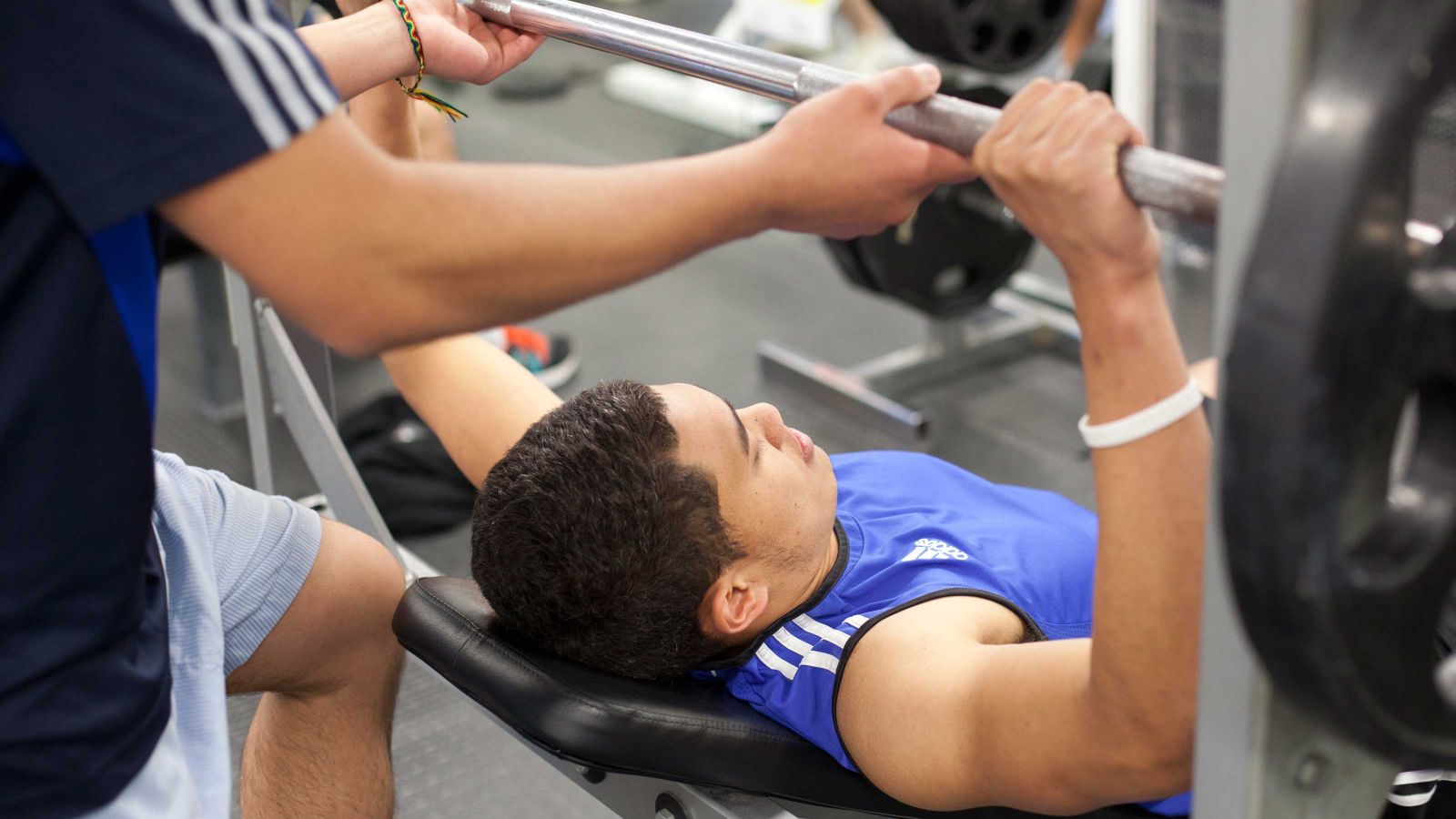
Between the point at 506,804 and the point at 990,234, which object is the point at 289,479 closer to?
the point at 506,804

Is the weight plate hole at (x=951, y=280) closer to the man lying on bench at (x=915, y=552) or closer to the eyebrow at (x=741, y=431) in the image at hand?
the man lying on bench at (x=915, y=552)

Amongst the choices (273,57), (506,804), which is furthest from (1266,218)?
(506,804)

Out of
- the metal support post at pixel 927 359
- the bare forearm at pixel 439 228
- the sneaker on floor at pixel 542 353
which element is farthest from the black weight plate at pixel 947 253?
the bare forearm at pixel 439 228

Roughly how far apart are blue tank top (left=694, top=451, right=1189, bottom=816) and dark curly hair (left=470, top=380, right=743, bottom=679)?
3.8 inches

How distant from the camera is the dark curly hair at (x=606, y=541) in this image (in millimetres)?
1301

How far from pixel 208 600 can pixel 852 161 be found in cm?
72

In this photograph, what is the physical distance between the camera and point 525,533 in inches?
52.0

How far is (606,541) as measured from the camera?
1.30 m

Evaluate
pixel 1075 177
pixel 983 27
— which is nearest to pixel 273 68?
pixel 1075 177

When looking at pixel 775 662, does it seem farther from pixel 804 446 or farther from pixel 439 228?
pixel 439 228

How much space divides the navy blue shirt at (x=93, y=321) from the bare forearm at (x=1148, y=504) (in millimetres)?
535

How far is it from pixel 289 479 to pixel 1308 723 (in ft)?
6.06

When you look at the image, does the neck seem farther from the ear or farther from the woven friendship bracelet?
the woven friendship bracelet

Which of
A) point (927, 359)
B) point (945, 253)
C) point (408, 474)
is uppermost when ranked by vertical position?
point (945, 253)
